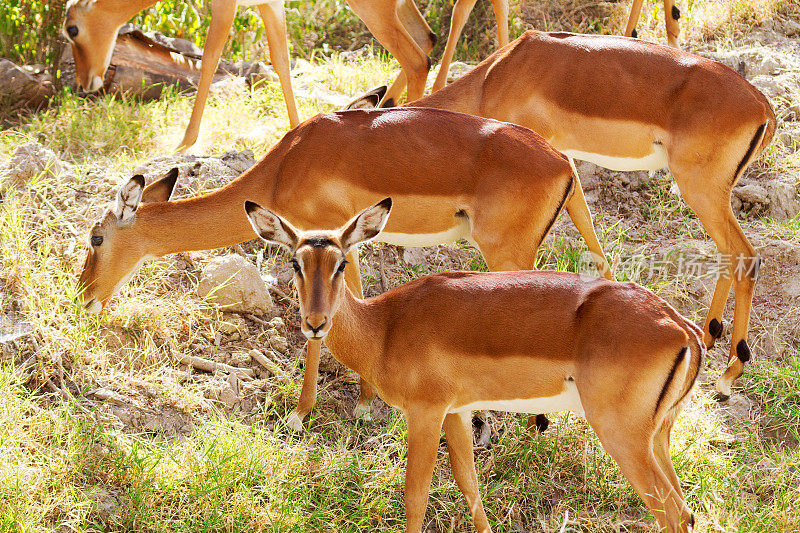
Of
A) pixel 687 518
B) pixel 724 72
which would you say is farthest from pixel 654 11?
pixel 687 518

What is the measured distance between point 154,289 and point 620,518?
10.2 feet

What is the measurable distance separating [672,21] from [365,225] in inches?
211

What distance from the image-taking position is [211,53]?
286 inches

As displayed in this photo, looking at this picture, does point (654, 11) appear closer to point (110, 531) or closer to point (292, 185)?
point (292, 185)

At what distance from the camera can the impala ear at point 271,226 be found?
13.9 feet

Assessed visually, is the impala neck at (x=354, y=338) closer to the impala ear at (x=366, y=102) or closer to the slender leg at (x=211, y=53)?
the impala ear at (x=366, y=102)

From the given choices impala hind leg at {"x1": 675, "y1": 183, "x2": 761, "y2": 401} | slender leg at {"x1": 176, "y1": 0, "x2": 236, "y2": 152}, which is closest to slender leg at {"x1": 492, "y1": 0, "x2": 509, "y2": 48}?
slender leg at {"x1": 176, "y1": 0, "x2": 236, "y2": 152}

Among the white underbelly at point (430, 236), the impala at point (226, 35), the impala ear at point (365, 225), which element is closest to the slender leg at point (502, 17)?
the impala at point (226, 35)

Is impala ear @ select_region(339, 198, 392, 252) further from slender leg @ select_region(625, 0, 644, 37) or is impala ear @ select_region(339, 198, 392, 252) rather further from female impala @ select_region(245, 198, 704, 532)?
slender leg @ select_region(625, 0, 644, 37)

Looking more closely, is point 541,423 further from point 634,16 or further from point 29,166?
point 634,16

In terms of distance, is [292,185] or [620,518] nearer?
[620,518]

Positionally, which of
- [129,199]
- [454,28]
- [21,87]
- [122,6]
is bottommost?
[21,87]

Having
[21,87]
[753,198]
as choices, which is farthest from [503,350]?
[21,87]

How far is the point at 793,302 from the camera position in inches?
261
